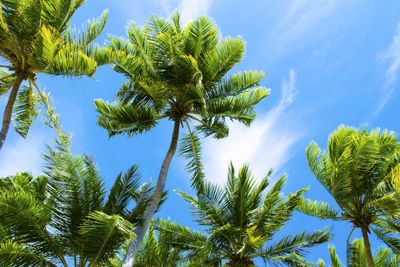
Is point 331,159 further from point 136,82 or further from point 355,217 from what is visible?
point 136,82

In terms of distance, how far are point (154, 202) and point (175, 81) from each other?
3905mm

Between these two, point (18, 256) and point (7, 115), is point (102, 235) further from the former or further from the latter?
point (7, 115)

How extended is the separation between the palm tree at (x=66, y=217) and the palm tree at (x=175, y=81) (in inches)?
100.0

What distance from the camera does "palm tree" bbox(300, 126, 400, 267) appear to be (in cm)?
1539

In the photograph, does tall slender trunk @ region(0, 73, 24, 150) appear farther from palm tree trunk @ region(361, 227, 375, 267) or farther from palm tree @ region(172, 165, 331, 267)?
palm tree trunk @ region(361, 227, 375, 267)

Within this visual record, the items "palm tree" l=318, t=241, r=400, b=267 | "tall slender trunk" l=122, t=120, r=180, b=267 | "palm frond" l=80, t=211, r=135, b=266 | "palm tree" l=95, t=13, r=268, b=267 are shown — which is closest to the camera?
"palm frond" l=80, t=211, r=135, b=266

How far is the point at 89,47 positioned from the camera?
543 inches

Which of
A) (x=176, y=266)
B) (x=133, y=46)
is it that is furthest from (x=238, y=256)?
(x=133, y=46)

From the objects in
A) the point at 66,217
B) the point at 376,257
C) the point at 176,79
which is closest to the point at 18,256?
the point at 66,217

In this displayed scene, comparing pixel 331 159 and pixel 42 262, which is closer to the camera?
pixel 42 262

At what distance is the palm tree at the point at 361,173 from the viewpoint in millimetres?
15391

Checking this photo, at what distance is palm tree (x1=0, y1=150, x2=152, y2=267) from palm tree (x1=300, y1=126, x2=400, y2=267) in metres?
6.67

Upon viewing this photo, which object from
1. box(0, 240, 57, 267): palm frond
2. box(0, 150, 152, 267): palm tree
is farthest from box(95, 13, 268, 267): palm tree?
box(0, 240, 57, 267): palm frond

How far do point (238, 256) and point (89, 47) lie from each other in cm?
763
